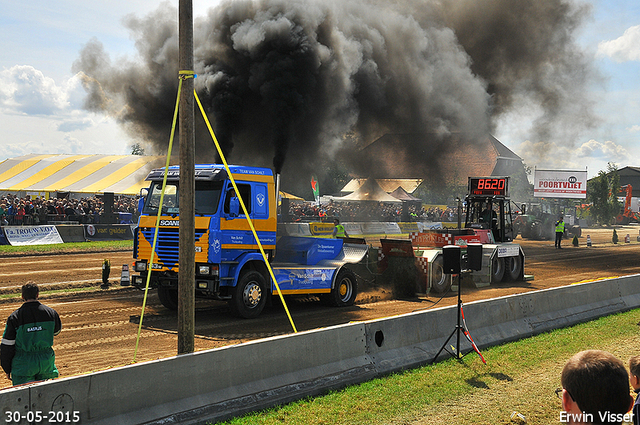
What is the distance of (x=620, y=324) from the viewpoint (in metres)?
10.7

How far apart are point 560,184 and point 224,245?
53240 mm

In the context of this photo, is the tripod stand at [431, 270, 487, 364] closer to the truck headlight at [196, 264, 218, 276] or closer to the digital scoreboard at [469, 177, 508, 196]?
the truck headlight at [196, 264, 218, 276]

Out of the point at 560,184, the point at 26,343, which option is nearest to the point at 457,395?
the point at 26,343

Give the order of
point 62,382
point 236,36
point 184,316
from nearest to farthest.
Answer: point 62,382
point 184,316
point 236,36

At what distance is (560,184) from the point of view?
5597 centimetres

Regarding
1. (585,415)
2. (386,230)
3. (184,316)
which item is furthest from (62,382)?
(386,230)

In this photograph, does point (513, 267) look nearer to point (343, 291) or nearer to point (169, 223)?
point (343, 291)

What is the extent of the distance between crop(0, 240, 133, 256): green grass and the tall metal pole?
→ 54.9 feet

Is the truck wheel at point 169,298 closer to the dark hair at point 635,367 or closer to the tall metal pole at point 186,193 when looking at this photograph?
the tall metal pole at point 186,193

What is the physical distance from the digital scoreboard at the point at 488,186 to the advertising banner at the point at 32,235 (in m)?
17.2

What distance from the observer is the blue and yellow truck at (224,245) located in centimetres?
991

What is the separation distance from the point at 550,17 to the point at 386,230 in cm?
1725

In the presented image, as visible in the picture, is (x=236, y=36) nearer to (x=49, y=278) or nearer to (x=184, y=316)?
(x=49, y=278)

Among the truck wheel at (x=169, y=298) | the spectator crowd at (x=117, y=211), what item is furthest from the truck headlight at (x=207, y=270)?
the spectator crowd at (x=117, y=211)
